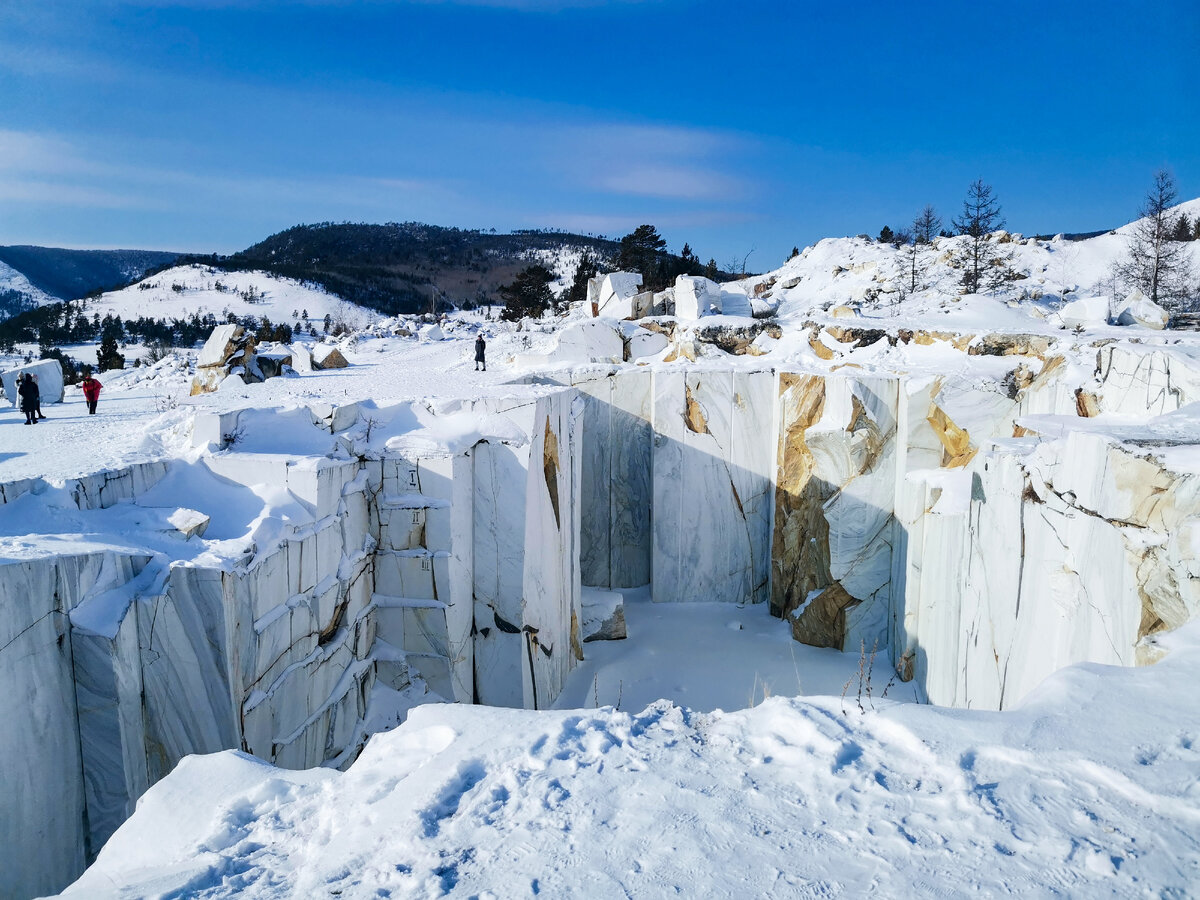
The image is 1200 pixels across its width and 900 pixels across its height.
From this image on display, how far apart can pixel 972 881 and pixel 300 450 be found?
5294 millimetres

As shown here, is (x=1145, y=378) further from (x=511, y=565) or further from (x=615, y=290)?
(x=615, y=290)

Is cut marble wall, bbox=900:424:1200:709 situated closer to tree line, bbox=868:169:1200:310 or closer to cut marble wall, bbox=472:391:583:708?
cut marble wall, bbox=472:391:583:708

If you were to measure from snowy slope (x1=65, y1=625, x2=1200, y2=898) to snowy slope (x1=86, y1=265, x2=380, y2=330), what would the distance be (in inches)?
1848

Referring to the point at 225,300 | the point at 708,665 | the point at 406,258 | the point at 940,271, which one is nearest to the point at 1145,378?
the point at 708,665

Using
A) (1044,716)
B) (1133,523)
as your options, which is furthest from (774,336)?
(1044,716)

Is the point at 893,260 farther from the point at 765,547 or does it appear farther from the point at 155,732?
the point at 155,732

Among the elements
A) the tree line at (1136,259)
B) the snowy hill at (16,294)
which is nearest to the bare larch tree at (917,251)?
the tree line at (1136,259)

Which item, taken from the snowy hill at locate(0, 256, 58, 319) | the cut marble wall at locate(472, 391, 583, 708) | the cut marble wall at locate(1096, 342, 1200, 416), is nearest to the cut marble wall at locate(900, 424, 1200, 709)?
the cut marble wall at locate(1096, 342, 1200, 416)

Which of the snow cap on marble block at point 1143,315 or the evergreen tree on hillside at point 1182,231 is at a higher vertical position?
the evergreen tree on hillside at point 1182,231

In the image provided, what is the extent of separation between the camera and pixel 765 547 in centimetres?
923

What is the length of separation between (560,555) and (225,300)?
52.3 meters

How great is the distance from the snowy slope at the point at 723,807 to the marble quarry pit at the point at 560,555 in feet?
4.55

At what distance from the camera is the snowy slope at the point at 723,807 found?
1.89 metres

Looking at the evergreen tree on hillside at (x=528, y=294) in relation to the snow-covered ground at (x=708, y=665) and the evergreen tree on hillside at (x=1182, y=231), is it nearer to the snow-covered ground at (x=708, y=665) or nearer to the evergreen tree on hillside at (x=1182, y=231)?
the evergreen tree on hillside at (x=1182, y=231)
